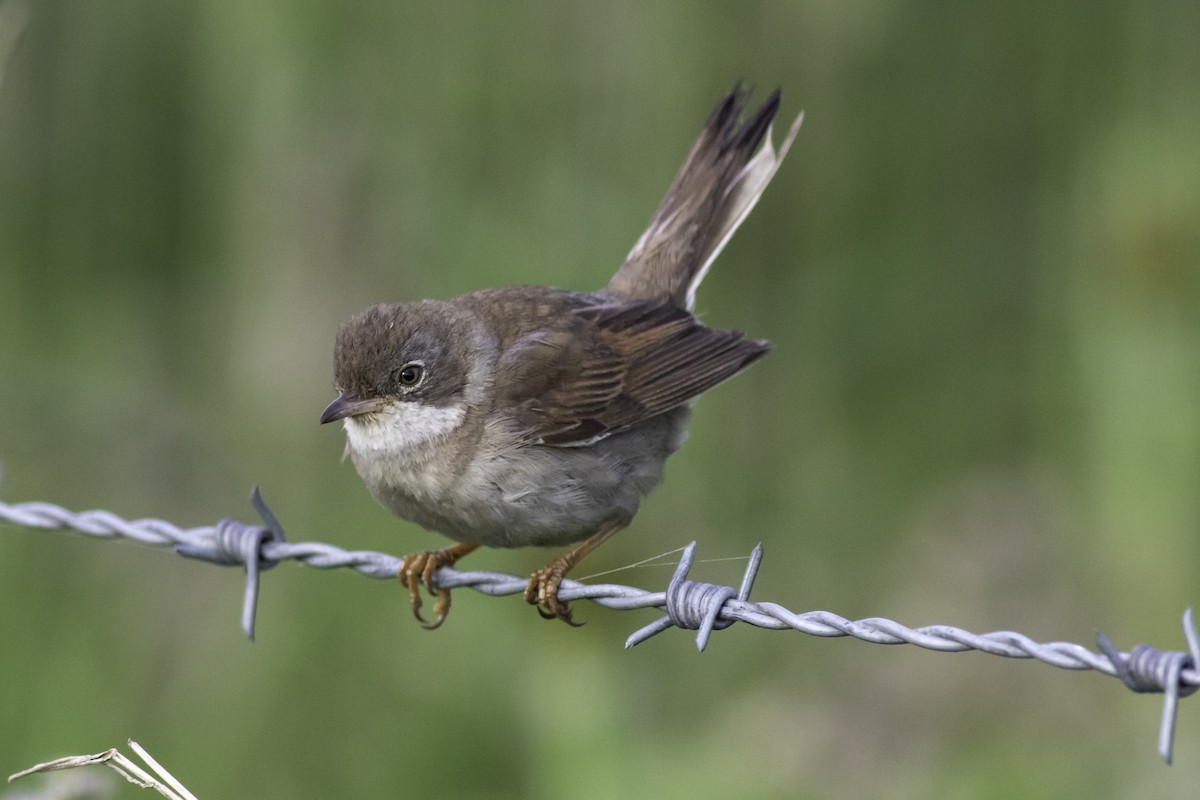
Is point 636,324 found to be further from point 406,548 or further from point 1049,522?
point 1049,522

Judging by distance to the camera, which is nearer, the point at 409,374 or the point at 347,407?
the point at 347,407

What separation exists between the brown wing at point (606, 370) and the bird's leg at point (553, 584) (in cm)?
34

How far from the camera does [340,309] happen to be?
5.74 metres

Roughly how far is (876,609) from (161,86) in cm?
411

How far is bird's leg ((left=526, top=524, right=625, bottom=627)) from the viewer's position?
4.01 metres

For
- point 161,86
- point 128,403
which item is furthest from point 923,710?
point 161,86

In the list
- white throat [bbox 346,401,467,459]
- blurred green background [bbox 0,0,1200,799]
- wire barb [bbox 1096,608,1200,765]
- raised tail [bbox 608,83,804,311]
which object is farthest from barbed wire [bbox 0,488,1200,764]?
raised tail [bbox 608,83,804,311]

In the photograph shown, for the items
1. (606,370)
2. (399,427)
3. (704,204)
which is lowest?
(399,427)

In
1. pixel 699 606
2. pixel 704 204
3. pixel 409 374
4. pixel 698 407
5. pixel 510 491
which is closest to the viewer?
pixel 699 606

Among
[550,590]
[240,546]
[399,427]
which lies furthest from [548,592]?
[240,546]

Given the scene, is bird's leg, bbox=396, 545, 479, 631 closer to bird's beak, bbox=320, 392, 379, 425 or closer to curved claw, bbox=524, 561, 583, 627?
curved claw, bbox=524, 561, 583, 627

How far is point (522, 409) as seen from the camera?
414cm

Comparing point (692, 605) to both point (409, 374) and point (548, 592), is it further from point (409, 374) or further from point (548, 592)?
point (409, 374)

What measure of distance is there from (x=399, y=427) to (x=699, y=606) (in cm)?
147
